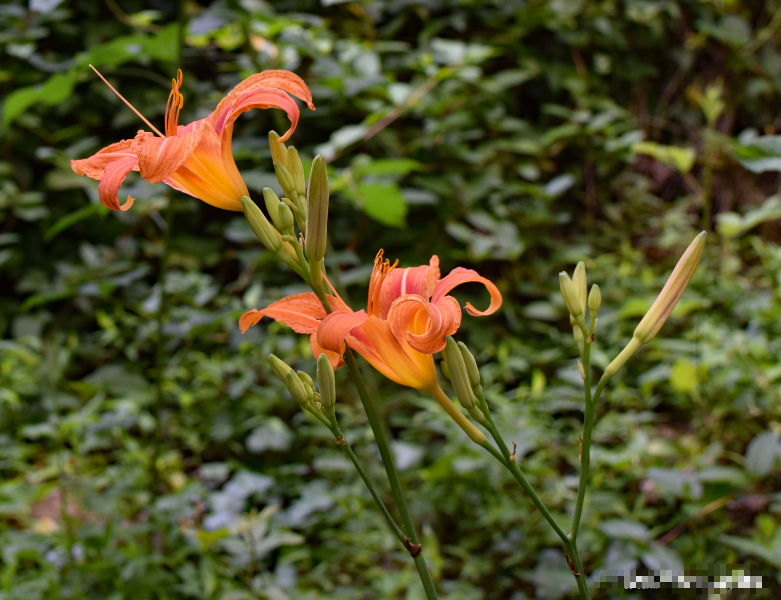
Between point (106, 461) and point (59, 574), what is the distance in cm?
66

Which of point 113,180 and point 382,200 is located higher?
point 113,180

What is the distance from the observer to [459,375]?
1.13 feet

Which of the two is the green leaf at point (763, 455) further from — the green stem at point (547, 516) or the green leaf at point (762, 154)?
the green stem at point (547, 516)

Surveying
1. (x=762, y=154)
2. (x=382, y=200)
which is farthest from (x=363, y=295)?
(x=762, y=154)

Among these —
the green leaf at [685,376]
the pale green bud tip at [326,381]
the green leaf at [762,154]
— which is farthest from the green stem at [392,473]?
the green leaf at [685,376]

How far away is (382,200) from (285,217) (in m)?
0.82

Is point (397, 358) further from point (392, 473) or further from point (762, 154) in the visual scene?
point (762, 154)

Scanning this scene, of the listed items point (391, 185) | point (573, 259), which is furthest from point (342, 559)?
point (573, 259)

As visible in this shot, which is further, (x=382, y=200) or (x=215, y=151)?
(x=382, y=200)

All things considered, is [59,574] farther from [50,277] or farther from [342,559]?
[50,277]

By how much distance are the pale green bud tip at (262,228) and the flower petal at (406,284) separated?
0.07 m

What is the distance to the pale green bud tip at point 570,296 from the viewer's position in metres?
0.37

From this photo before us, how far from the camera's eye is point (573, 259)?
6.21ft

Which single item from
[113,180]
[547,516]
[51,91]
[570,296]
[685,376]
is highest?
[51,91]
